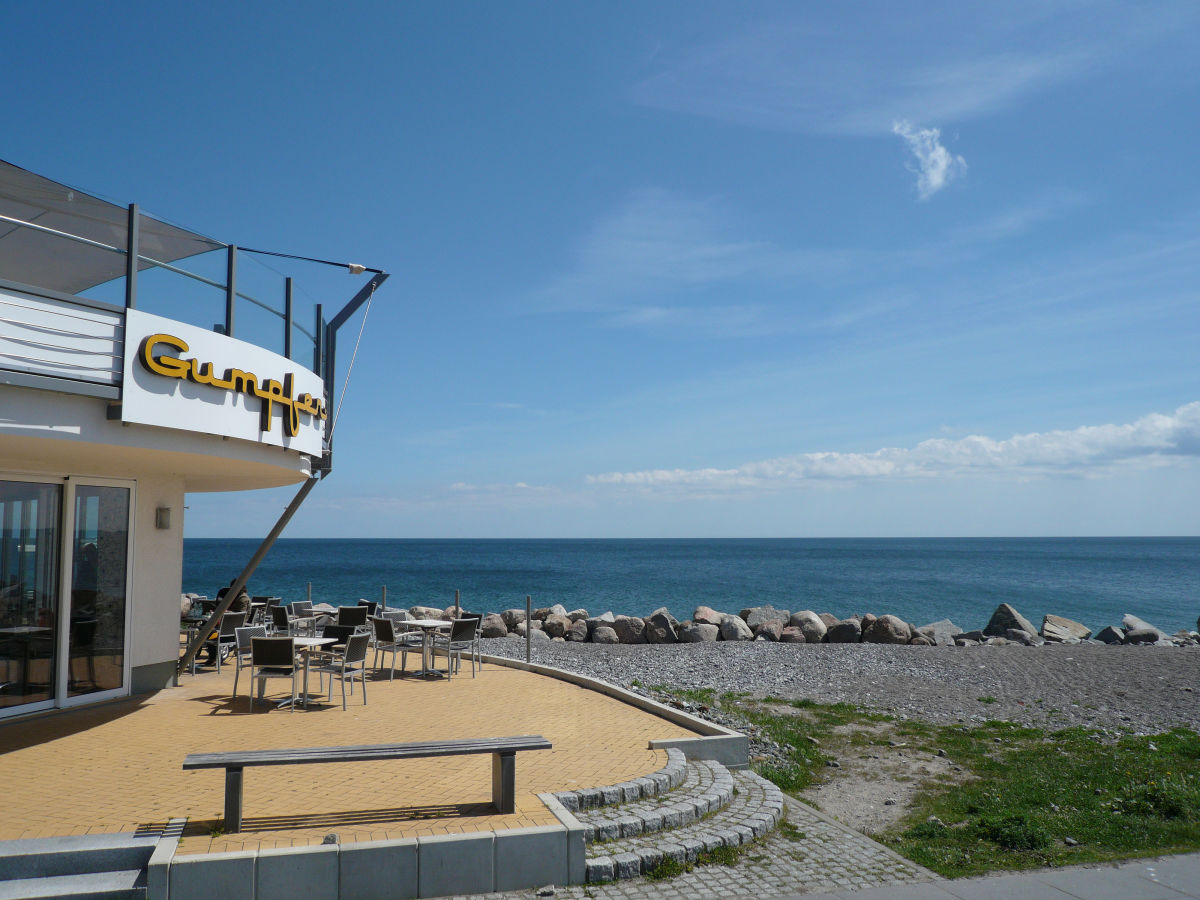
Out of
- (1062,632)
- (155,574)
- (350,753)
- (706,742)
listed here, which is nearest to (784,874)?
(706,742)

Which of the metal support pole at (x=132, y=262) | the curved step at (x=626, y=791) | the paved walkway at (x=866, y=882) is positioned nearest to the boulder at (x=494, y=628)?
the curved step at (x=626, y=791)

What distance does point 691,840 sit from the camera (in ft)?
20.2

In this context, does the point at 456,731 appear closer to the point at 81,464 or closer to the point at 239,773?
the point at 239,773

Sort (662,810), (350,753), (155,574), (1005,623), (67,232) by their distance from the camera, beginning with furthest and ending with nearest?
(1005,623)
(155,574)
(67,232)
(662,810)
(350,753)

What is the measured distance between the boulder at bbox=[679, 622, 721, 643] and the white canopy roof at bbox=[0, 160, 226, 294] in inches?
740

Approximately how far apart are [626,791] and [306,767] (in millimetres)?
2894

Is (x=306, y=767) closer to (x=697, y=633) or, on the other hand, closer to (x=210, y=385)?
(x=210, y=385)

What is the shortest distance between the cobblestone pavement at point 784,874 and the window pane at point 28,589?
6.35 meters

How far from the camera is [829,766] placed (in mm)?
9508

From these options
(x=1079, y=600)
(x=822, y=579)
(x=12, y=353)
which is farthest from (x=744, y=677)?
(x=822, y=579)

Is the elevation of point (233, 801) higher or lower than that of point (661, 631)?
higher

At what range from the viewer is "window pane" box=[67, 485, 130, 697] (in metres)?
9.33

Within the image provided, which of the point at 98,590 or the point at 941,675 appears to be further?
the point at 941,675

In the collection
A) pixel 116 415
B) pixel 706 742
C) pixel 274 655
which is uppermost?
pixel 116 415
